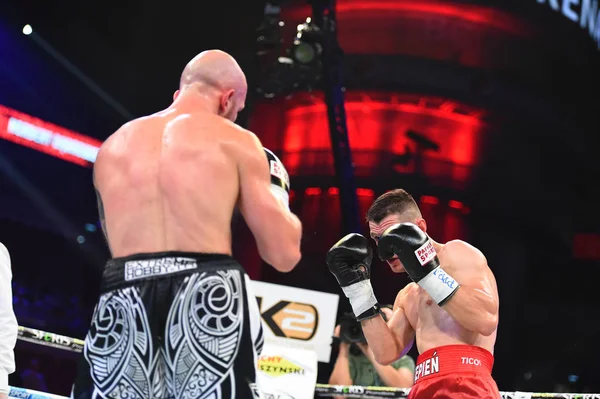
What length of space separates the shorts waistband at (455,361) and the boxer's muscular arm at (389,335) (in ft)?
0.86

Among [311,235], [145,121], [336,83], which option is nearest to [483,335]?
[145,121]

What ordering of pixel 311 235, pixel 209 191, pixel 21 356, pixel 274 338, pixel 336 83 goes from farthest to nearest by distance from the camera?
pixel 311 235
pixel 21 356
pixel 336 83
pixel 274 338
pixel 209 191

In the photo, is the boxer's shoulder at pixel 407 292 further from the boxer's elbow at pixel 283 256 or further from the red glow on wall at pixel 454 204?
the red glow on wall at pixel 454 204

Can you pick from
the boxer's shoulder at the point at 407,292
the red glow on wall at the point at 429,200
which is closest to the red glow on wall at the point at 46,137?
the red glow on wall at the point at 429,200

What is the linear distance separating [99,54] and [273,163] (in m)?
7.78

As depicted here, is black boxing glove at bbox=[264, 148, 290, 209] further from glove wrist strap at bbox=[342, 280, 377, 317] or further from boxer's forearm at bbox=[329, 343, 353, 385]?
boxer's forearm at bbox=[329, 343, 353, 385]

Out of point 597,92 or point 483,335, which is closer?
point 483,335

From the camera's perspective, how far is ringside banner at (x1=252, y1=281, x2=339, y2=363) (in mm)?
4719

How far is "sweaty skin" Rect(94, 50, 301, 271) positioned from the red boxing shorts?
96 cm

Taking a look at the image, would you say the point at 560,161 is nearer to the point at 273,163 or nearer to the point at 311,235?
the point at 311,235

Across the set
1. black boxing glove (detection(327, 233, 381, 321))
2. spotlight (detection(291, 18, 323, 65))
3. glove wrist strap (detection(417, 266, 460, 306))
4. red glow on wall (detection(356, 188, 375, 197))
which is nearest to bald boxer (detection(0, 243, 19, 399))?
black boxing glove (detection(327, 233, 381, 321))

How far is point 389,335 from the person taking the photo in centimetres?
290

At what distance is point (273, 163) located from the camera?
1.92m

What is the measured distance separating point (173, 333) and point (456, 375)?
1.21m
